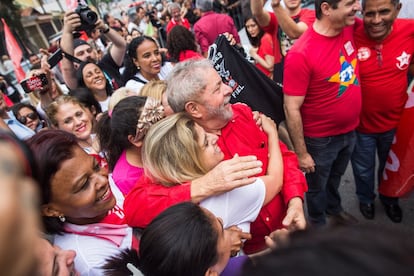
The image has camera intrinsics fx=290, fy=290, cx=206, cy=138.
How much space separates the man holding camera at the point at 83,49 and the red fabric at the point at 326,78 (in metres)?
2.32

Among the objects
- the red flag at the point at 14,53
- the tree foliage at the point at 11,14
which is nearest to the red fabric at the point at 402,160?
the red flag at the point at 14,53

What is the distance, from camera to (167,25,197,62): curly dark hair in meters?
4.00

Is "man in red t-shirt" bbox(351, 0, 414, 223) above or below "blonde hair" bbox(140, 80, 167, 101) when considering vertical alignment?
below

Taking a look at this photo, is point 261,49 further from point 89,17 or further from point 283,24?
point 89,17

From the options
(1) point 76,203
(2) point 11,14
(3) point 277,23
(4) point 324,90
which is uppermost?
(2) point 11,14

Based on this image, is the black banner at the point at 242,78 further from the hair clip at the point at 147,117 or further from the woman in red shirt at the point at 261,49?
the woman in red shirt at the point at 261,49

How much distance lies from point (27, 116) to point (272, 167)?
283 centimetres

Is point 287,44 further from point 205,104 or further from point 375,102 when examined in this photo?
point 205,104

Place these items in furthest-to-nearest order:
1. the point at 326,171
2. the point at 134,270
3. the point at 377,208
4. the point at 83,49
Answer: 1. the point at 83,49
2. the point at 377,208
3. the point at 326,171
4. the point at 134,270

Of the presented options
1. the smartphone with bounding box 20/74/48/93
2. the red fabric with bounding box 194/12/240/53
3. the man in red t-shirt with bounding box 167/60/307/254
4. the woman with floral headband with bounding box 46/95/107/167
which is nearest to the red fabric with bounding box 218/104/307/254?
the man in red t-shirt with bounding box 167/60/307/254

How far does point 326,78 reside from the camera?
197 centimetres

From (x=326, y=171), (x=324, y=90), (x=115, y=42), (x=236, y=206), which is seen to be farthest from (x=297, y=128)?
(x=115, y=42)

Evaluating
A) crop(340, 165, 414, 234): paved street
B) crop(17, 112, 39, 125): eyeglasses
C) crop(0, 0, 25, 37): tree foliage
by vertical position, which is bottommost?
crop(340, 165, 414, 234): paved street

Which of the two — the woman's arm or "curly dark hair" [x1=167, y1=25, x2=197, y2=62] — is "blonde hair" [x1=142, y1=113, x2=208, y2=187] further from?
"curly dark hair" [x1=167, y1=25, x2=197, y2=62]
